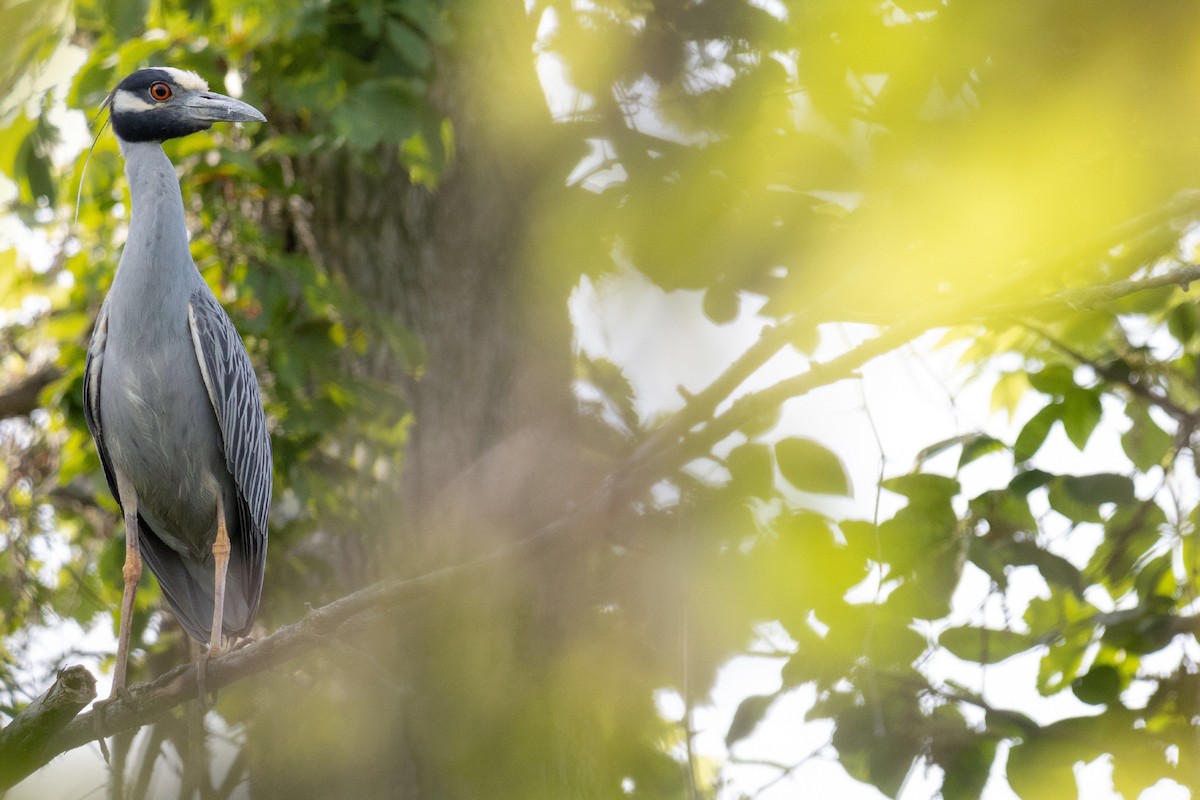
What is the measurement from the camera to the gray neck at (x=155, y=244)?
3516 mm

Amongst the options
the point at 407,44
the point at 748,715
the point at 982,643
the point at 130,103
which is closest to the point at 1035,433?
the point at 982,643

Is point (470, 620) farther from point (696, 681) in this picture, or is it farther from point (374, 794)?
point (696, 681)

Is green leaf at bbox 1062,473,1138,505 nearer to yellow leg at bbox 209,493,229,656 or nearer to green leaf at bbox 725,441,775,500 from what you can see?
green leaf at bbox 725,441,775,500

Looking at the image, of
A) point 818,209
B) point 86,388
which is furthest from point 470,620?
point 818,209

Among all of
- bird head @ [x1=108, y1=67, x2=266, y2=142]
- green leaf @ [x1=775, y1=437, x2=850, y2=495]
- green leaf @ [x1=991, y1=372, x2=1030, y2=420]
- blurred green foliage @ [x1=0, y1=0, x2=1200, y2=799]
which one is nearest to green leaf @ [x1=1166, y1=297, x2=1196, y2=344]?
blurred green foliage @ [x1=0, y1=0, x2=1200, y2=799]

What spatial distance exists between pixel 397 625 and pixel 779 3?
2.31 m

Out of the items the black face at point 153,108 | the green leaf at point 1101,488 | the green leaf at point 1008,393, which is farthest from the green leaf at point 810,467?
the black face at point 153,108

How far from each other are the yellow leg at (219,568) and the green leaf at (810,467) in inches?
82.3

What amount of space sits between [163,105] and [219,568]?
1.57 meters

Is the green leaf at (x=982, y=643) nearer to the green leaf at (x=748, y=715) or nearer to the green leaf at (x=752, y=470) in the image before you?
the green leaf at (x=748, y=715)

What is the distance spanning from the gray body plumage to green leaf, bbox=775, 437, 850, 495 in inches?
83.3

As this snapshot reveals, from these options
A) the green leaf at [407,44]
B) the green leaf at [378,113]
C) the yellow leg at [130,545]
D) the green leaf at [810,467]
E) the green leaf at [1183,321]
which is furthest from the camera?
the yellow leg at [130,545]

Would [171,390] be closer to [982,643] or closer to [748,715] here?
[748,715]

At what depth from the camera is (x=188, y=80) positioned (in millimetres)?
3734
